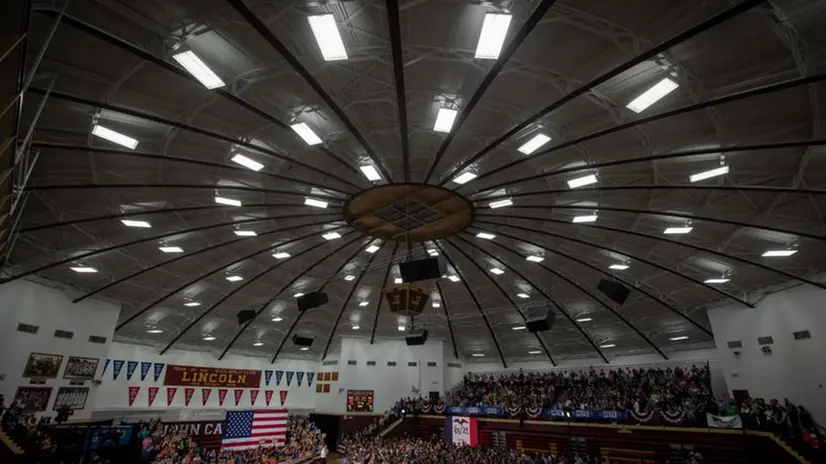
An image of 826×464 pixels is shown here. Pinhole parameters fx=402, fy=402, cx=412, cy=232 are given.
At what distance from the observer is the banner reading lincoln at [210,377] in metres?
33.5

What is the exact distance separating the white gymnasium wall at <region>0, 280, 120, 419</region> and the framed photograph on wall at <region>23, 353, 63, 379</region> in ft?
0.59

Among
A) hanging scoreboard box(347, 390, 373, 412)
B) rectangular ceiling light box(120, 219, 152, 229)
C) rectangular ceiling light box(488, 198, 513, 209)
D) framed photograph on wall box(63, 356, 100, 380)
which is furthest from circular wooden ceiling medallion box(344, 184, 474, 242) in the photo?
hanging scoreboard box(347, 390, 373, 412)

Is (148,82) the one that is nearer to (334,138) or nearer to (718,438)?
(334,138)

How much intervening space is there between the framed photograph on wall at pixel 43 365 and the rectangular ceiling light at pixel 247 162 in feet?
53.8

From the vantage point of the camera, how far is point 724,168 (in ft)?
40.3

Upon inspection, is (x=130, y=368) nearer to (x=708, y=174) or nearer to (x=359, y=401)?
(x=359, y=401)

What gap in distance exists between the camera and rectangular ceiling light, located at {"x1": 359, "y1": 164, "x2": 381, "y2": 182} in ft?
44.8

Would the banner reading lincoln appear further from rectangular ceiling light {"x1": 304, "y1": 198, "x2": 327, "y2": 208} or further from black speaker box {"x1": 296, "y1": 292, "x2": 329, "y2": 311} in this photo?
rectangular ceiling light {"x1": 304, "y1": 198, "x2": 327, "y2": 208}

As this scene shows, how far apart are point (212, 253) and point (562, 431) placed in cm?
2292

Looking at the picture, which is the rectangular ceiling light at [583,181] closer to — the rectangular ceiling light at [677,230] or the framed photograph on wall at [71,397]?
the rectangular ceiling light at [677,230]

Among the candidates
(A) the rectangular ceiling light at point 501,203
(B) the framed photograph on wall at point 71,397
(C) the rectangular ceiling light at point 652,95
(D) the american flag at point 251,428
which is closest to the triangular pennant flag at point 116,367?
(B) the framed photograph on wall at point 71,397

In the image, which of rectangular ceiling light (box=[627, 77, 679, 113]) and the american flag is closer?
rectangular ceiling light (box=[627, 77, 679, 113])

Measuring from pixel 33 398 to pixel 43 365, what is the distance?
5.12 ft

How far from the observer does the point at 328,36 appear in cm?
841
